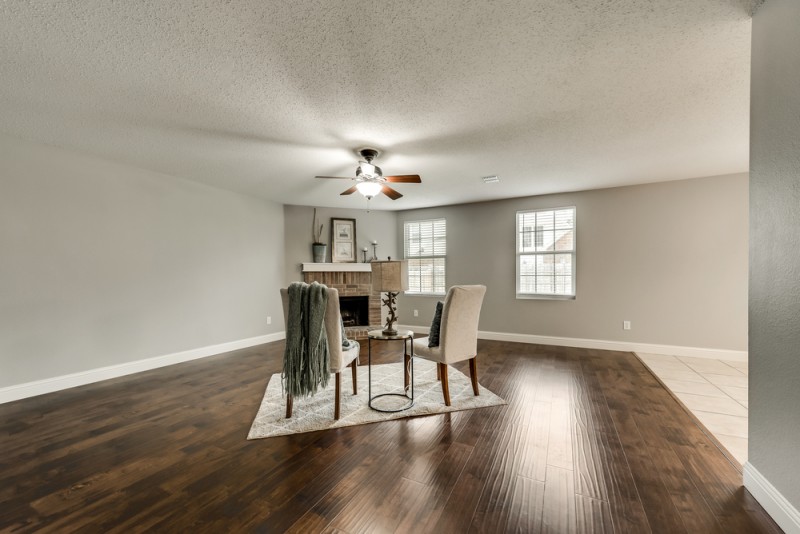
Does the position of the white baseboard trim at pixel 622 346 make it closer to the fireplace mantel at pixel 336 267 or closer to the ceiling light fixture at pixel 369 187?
the fireplace mantel at pixel 336 267

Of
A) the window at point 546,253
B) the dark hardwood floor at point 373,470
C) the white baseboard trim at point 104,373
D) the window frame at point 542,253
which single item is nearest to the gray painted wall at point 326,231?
the white baseboard trim at point 104,373

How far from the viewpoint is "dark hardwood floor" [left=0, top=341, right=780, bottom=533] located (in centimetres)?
155

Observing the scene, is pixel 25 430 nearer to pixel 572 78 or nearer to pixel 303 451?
pixel 303 451

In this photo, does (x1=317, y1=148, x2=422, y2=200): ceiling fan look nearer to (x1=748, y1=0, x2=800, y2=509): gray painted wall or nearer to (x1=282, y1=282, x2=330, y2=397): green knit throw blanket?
(x1=282, y1=282, x2=330, y2=397): green knit throw blanket

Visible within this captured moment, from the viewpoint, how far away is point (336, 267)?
588 centimetres

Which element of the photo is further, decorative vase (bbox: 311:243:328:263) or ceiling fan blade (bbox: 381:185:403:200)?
decorative vase (bbox: 311:243:328:263)

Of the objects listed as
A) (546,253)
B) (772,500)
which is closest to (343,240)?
(546,253)

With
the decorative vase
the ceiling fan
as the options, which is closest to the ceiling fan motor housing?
the ceiling fan

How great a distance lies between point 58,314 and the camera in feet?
10.9

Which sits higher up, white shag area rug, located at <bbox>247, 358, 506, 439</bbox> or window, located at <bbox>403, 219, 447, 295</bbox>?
window, located at <bbox>403, 219, 447, 295</bbox>

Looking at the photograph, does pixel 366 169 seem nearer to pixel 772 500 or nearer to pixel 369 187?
pixel 369 187

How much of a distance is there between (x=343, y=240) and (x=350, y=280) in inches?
30.0

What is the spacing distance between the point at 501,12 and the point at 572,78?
0.83 metres

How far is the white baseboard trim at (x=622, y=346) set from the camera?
4281mm
